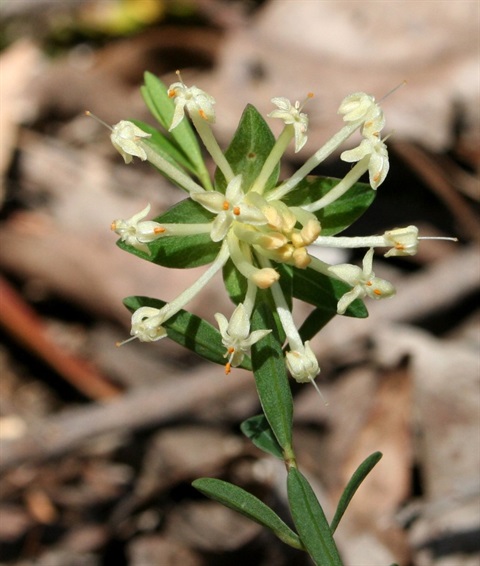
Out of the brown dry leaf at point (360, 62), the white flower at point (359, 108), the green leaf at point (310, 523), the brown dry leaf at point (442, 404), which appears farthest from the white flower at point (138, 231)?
the brown dry leaf at point (360, 62)

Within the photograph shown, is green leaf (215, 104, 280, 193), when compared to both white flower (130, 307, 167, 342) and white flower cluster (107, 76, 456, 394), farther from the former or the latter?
white flower (130, 307, 167, 342)

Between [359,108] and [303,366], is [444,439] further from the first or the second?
[359,108]

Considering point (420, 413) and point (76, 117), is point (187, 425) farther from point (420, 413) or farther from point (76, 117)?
point (76, 117)

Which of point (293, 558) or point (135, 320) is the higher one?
point (135, 320)

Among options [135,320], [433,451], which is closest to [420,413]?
[433,451]

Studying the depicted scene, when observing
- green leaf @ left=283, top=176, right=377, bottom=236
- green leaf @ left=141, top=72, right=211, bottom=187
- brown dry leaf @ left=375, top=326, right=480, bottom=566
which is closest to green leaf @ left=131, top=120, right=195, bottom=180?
green leaf @ left=141, top=72, right=211, bottom=187

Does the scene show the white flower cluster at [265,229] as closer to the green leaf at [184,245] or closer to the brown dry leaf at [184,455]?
the green leaf at [184,245]
